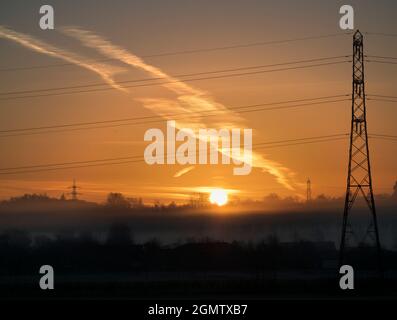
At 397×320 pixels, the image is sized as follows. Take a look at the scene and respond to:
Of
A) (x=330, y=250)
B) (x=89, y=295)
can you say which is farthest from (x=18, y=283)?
(x=330, y=250)

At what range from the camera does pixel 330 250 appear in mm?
157750

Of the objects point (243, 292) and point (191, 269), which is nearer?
point (243, 292)

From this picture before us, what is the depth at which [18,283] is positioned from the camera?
3477 inches

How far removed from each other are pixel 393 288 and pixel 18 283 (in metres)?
41.0
